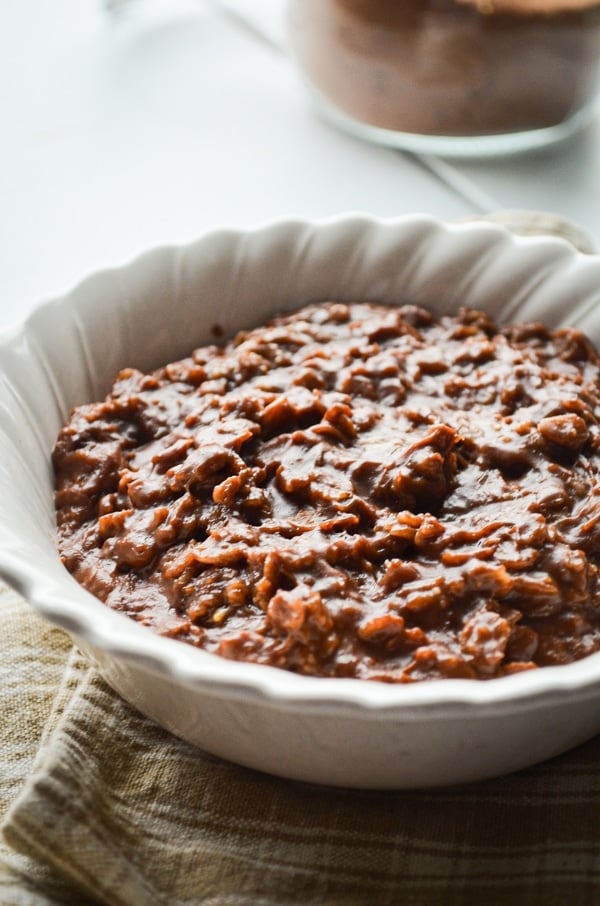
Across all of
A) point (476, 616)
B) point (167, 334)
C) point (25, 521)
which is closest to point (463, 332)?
point (167, 334)

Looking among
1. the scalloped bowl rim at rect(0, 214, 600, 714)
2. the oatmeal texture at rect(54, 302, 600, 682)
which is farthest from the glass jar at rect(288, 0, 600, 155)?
the scalloped bowl rim at rect(0, 214, 600, 714)

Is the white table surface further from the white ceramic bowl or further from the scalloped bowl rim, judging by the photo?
the scalloped bowl rim

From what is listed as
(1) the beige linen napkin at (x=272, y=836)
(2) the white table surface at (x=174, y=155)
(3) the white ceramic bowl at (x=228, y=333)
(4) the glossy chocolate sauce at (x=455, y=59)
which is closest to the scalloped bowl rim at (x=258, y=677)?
(3) the white ceramic bowl at (x=228, y=333)

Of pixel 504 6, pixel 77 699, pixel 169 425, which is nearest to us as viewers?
pixel 77 699

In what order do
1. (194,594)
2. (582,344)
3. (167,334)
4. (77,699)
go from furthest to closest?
(167,334), (582,344), (77,699), (194,594)

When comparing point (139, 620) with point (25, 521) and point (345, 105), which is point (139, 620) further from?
point (345, 105)

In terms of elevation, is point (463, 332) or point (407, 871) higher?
point (463, 332)

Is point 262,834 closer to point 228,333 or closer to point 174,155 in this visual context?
point 228,333
